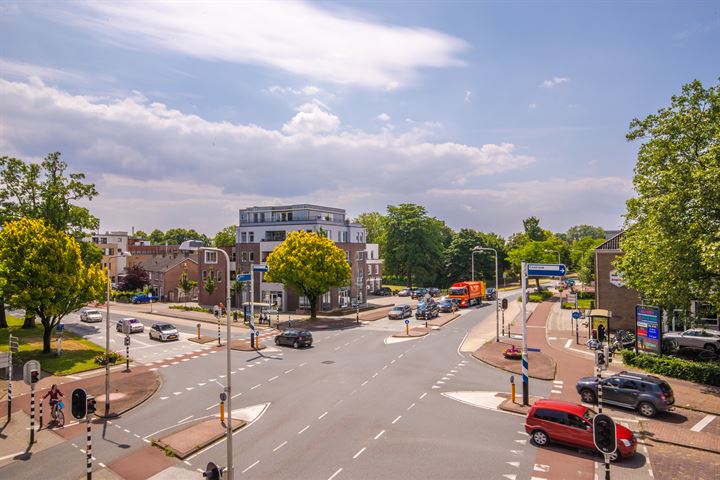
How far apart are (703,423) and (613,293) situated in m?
26.8

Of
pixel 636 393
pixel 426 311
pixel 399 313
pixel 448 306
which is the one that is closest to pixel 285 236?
pixel 399 313

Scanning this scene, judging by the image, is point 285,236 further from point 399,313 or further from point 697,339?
point 697,339

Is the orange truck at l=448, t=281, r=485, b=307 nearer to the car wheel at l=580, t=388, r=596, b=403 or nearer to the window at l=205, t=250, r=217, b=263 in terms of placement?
the window at l=205, t=250, r=217, b=263

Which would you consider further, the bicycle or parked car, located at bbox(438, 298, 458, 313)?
parked car, located at bbox(438, 298, 458, 313)

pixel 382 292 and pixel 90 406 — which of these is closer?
pixel 90 406

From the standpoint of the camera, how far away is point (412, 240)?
95812 millimetres

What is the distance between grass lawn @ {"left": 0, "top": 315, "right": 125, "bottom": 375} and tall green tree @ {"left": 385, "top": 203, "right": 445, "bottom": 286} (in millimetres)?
62645

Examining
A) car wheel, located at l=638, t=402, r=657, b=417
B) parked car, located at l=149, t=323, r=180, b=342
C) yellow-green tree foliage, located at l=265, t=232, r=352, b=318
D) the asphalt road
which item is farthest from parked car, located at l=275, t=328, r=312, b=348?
car wheel, located at l=638, t=402, r=657, b=417

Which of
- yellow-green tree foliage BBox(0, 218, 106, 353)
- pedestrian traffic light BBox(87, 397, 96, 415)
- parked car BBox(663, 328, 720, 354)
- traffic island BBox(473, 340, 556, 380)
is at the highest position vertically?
yellow-green tree foliage BBox(0, 218, 106, 353)

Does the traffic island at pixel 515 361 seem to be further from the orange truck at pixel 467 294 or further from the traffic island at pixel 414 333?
the orange truck at pixel 467 294

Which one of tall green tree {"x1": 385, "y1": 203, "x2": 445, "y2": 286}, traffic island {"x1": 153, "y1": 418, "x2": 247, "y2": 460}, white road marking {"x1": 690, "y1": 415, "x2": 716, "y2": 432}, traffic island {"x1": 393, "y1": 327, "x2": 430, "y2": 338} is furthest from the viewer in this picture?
tall green tree {"x1": 385, "y1": 203, "x2": 445, "y2": 286}

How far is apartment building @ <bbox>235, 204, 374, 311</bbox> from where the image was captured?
6538 centimetres

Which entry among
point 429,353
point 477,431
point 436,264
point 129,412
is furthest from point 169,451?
point 436,264

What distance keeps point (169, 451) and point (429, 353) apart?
22579 millimetres
